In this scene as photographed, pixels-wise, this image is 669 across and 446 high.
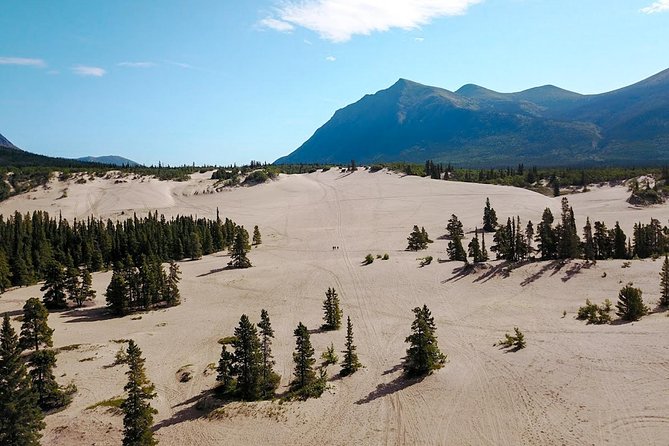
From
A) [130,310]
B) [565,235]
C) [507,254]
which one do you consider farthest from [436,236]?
[130,310]

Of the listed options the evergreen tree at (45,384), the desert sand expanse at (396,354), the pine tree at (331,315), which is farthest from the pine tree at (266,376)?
the evergreen tree at (45,384)

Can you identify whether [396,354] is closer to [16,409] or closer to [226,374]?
[226,374]

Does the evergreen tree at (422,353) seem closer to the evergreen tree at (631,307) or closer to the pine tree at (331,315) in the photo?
the pine tree at (331,315)

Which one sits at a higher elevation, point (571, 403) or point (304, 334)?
point (304, 334)

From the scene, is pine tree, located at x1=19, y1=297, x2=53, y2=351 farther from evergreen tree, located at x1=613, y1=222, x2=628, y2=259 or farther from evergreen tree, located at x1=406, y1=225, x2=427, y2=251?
evergreen tree, located at x1=613, y1=222, x2=628, y2=259

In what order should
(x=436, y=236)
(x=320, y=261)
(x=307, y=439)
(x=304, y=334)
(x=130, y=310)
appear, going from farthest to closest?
(x=436, y=236) → (x=320, y=261) → (x=130, y=310) → (x=304, y=334) → (x=307, y=439)

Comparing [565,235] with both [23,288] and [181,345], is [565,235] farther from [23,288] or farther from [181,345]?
[23,288]
